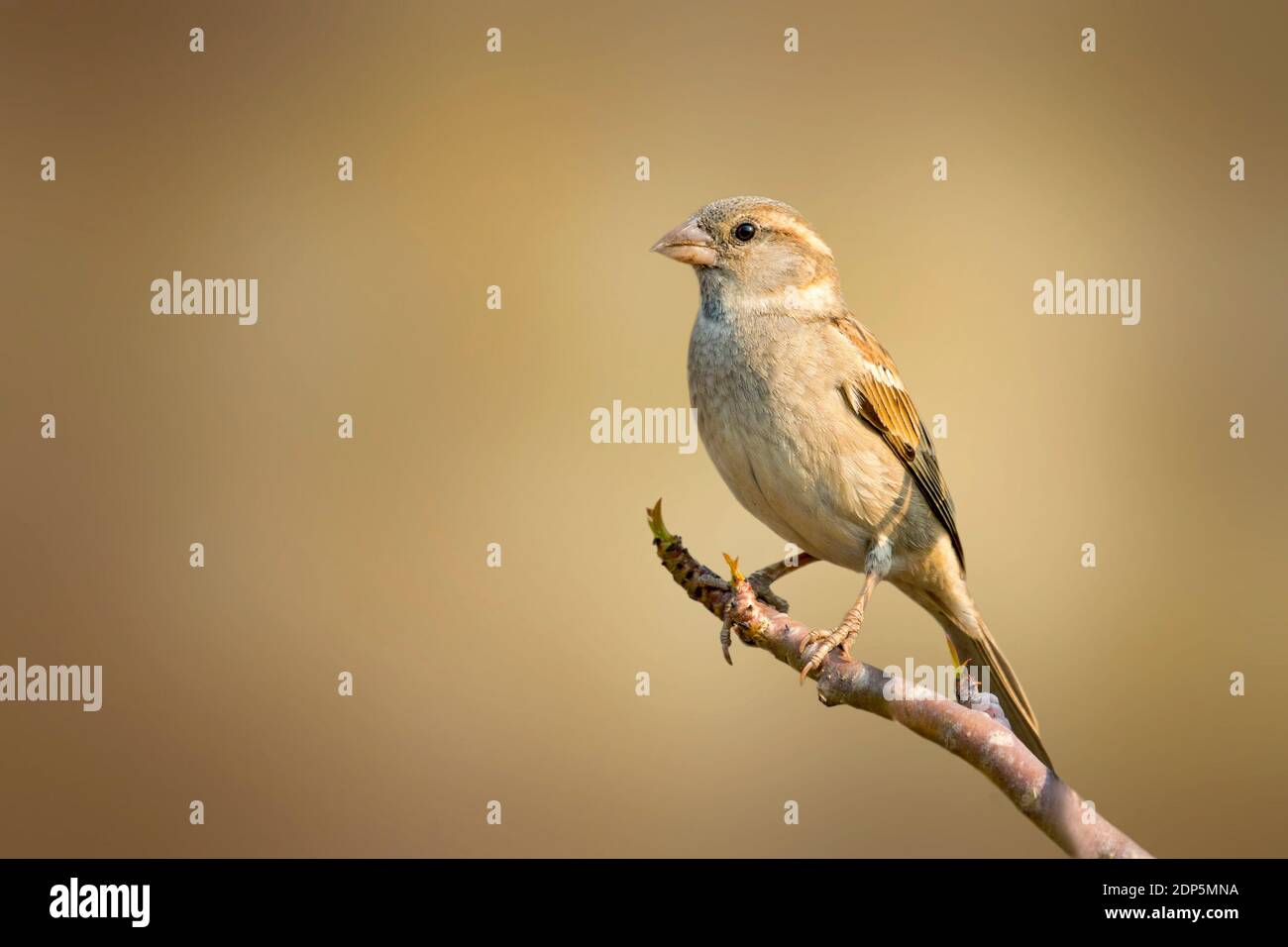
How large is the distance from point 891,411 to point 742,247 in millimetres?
770

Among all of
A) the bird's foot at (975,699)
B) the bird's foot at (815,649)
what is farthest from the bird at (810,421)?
the bird's foot at (975,699)

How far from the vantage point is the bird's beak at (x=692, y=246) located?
4531mm

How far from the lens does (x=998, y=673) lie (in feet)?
14.9

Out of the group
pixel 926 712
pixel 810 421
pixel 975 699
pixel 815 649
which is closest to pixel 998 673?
pixel 810 421

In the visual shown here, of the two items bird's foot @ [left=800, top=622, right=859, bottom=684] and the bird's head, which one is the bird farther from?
bird's foot @ [left=800, top=622, right=859, bottom=684]

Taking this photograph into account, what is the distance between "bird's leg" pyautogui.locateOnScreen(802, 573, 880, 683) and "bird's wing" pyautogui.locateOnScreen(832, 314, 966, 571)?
0.44 m

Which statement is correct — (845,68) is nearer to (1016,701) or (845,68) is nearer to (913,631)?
(913,631)

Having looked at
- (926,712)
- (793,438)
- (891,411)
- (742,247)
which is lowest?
(926,712)

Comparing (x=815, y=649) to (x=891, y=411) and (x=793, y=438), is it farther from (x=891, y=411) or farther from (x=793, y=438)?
(x=891, y=411)

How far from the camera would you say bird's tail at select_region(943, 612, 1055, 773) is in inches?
165

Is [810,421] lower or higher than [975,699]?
higher

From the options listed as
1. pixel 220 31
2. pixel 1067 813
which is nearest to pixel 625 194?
pixel 220 31

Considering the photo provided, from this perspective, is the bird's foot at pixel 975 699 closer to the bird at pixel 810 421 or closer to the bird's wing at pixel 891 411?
the bird at pixel 810 421

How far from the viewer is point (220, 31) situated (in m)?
12.4
